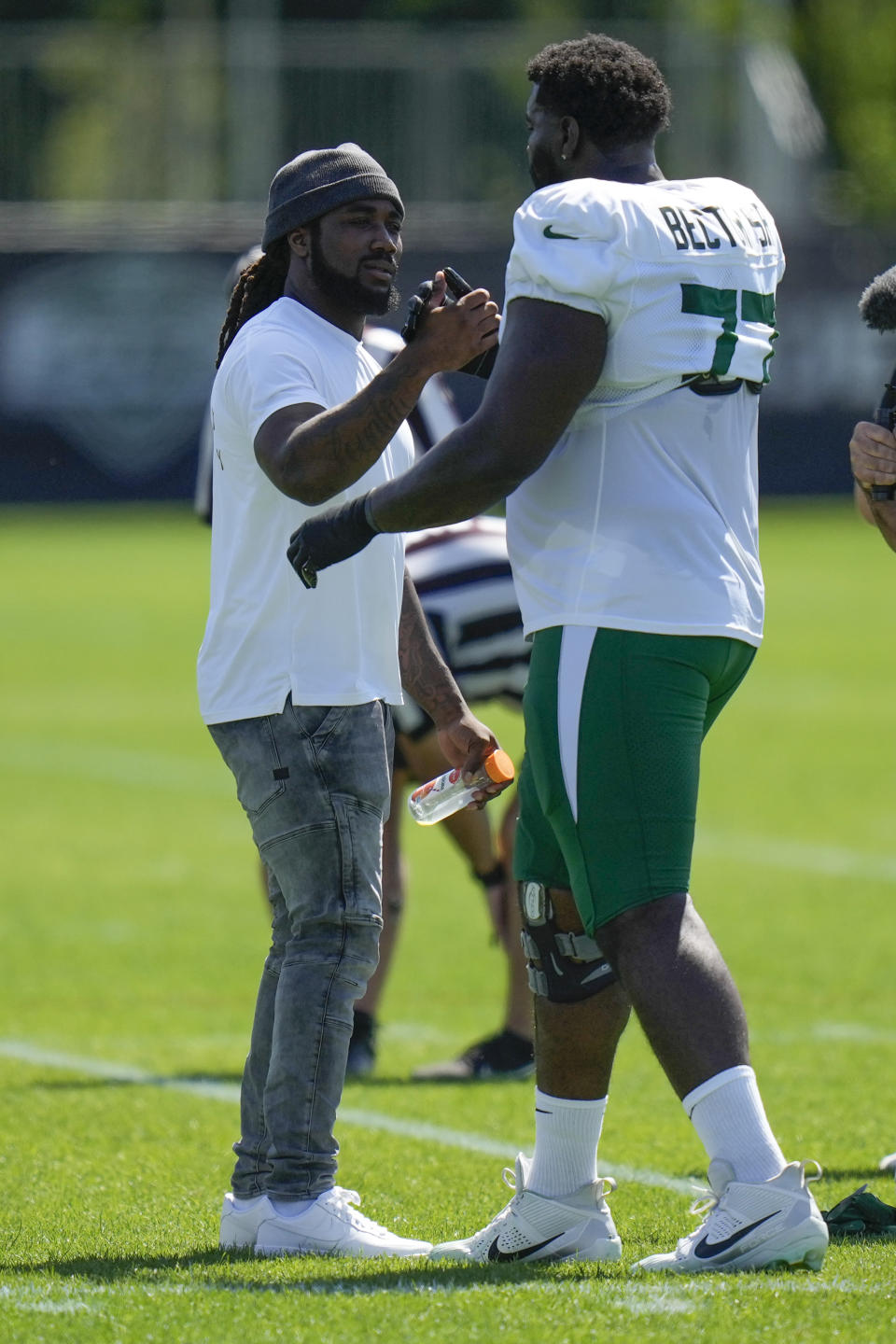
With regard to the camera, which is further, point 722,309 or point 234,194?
point 234,194

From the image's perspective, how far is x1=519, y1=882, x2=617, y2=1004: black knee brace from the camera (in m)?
4.18

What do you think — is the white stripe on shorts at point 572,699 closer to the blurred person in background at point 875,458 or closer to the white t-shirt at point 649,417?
the white t-shirt at point 649,417

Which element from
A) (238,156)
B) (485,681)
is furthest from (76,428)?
(485,681)

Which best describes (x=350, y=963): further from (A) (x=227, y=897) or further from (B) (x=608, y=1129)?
(A) (x=227, y=897)

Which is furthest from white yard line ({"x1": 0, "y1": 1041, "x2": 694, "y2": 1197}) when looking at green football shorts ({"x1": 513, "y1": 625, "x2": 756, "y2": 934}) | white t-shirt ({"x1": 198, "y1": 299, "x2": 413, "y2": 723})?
white t-shirt ({"x1": 198, "y1": 299, "x2": 413, "y2": 723})

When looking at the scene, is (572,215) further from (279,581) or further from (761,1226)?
(761,1226)

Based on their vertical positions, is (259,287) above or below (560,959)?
above

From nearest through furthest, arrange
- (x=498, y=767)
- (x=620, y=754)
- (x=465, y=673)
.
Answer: (x=620, y=754), (x=498, y=767), (x=465, y=673)

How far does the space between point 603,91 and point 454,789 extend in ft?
4.55

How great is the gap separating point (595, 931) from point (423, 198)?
95.5 feet

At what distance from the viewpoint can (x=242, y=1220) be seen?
4.27m

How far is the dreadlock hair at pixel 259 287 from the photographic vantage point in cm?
452

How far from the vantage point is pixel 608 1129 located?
5746 millimetres

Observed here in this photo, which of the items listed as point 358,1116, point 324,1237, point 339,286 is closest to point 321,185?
point 339,286
